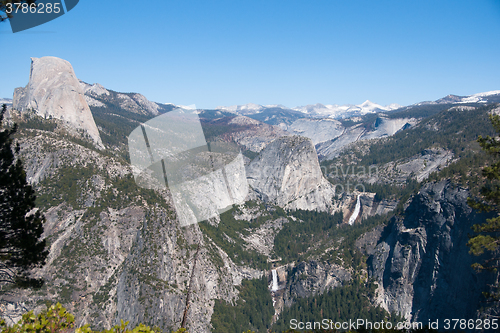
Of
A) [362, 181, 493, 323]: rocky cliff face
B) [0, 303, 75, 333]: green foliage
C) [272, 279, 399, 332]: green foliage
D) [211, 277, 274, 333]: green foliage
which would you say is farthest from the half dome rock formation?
[0, 303, 75, 333]: green foliage

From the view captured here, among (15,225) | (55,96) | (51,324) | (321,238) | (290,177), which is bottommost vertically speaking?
(321,238)

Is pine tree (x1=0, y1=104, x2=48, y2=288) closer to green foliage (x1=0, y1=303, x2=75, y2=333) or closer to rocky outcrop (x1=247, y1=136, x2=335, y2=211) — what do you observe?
green foliage (x1=0, y1=303, x2=75, y2=333)

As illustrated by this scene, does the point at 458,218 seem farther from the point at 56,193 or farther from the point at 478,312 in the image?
the point at 56,193

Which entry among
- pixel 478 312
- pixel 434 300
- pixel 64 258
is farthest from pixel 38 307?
pixel 434 300

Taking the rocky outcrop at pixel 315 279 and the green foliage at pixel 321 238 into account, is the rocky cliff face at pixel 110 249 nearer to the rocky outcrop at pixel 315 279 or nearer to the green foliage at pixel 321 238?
the rocky outcrop at pixel 315 279

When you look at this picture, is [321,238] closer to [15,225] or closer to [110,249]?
[110,249]

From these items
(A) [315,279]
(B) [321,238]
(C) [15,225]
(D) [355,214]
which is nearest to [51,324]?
(C) [15,225]
